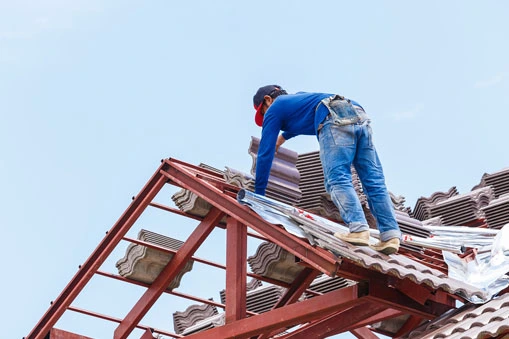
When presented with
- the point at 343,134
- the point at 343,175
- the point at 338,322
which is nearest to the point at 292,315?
the point at 338,322

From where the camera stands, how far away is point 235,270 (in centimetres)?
1455

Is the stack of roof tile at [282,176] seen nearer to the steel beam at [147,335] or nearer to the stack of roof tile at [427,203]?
the steel beam at [147,335]

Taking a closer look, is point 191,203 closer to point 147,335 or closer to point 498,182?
point 147,335

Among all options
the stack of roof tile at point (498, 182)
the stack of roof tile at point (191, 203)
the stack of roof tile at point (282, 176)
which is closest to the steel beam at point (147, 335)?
the stack of roof tile at point (191, 203)

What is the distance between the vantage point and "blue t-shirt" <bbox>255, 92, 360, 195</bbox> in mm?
14602

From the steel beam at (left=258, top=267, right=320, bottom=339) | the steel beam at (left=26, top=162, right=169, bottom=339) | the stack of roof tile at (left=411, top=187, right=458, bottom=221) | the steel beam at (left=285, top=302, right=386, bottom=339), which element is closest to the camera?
the steel beam at (left=285, top=302, right=386, bottom=339)

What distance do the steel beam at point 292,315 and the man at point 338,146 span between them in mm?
547

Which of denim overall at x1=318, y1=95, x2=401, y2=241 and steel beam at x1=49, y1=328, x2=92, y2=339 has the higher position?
denim overall at x1=318, y1=95, x2=401, y2=241

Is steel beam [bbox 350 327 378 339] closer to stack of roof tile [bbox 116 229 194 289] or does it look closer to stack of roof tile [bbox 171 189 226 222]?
stack of roof tile [bbox 116 229 194 289]

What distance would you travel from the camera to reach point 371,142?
568 inches

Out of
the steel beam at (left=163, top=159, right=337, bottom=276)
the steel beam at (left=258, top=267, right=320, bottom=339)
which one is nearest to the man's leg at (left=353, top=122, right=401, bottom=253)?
the steel beam at (left=163, top=159, right=337, bottom=276)

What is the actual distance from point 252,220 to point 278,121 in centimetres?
106

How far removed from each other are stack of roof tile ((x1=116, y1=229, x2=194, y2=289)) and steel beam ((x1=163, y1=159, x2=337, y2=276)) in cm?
108

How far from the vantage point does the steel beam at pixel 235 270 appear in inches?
571
